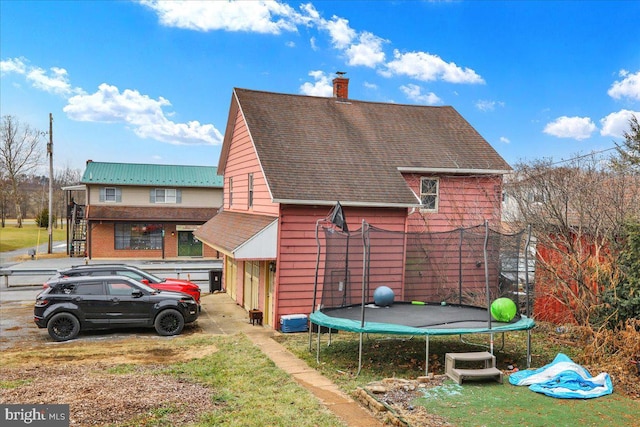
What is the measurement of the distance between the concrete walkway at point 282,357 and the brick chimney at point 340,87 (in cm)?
928

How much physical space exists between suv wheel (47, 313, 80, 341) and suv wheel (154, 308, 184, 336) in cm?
213

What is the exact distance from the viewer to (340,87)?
21016 mm

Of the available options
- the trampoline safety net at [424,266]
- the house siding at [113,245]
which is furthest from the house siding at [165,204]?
the trampoline safety net at [424,266]

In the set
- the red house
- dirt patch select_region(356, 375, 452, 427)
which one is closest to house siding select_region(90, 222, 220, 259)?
the red house

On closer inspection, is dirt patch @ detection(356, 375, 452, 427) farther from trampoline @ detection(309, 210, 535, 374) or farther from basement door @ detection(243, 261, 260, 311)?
basement door @ detection(243, 261, 260, 311)

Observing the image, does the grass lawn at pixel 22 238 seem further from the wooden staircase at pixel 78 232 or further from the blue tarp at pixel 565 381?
the blue tarp at pixel 565 381

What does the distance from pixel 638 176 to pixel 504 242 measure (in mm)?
4741

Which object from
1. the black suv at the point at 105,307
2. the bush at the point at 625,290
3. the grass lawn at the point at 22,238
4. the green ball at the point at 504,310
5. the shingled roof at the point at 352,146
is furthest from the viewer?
the grass lawn at the point at 22,238

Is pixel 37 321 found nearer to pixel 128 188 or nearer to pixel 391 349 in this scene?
pixel 391 349

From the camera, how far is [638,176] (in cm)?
1468

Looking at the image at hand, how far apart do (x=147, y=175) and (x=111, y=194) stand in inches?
113

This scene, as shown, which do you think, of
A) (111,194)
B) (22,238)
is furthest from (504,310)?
(22,238)

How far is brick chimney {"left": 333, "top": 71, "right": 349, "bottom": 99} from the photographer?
68.7 ft

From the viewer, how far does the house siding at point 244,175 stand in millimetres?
16448
